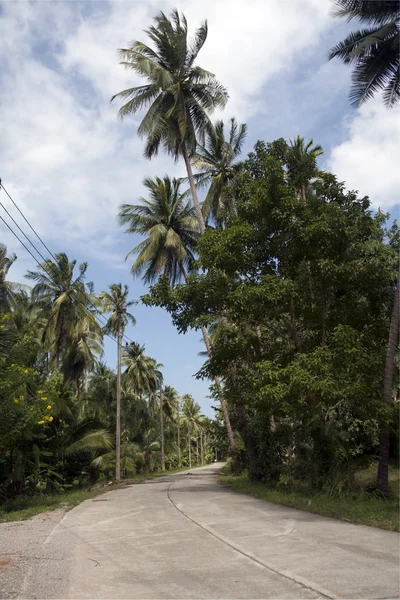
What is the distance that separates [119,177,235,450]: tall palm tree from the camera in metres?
26.2

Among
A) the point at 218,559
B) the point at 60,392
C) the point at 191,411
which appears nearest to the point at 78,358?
the point at 60,392

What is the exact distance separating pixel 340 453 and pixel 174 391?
5639 centimetres

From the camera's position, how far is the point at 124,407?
43375 mm

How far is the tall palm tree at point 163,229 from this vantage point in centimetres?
2617

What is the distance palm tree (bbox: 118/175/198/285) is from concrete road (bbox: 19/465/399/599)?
17694 mm

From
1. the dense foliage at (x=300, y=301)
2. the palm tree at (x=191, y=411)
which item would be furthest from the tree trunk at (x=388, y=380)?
the palm tree at (x=191, y=411)

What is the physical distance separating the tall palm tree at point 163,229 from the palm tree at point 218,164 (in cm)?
A: 224

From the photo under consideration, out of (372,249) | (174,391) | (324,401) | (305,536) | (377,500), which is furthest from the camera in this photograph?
(174,391)

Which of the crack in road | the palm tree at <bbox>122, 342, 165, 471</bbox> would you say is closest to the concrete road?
the crack in road

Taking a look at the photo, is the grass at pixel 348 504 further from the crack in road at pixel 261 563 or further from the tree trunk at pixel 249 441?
the tree trunk at pixel 249 441

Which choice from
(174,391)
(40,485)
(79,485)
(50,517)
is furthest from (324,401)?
(174,391)

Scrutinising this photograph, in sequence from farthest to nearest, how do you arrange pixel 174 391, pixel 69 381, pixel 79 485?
1. pixel 174 391
2. pixel 69 381
3. pixel 79 485

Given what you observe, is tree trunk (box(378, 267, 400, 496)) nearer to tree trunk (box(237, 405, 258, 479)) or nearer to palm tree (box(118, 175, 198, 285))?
tree trunk (box(237, 405, 258, 479))

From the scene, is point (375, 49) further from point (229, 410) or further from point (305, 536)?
point (229, 410)
